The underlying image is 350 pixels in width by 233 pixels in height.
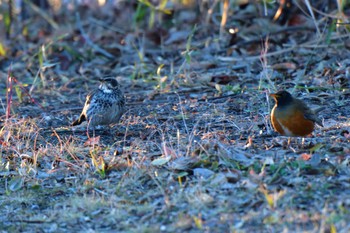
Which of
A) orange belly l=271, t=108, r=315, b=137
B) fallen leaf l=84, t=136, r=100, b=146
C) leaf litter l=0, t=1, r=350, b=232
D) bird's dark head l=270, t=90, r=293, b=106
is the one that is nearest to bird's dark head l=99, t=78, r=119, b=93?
leaf litter l=0, t=1, r=350, b=232

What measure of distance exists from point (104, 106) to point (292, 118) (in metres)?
2.46

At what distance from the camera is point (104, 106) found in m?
8.61

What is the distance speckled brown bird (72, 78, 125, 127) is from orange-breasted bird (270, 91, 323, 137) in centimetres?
209

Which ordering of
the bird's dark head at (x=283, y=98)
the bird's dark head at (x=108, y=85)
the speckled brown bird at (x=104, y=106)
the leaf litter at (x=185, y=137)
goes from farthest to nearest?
the bird's dark head at (x=108, y=85), the speckled brown bird at (x=104, y=106), the bird's dark head at (x=283, y=98), the leaf litter at (x=185, y=137)

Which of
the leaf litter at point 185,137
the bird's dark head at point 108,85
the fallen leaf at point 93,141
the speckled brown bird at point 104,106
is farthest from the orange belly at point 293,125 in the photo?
the bird's dark head at point 108,85

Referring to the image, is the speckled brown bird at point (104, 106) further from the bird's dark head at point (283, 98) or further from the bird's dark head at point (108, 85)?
the bird's dark head at point (283, 98)

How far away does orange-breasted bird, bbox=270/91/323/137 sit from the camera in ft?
22.9

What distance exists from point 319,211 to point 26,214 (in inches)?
92.8

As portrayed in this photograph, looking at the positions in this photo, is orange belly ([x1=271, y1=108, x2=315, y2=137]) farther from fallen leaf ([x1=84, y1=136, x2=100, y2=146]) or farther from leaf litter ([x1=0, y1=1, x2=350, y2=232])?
fallen leaf ([x1=84, y1=136, x2=100, y2=146])

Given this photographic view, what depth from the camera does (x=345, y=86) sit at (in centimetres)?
923

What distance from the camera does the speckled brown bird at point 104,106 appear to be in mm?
8594

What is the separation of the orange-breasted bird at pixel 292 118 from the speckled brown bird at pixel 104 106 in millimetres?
2094

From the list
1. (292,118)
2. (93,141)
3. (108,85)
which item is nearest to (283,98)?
(292,118)

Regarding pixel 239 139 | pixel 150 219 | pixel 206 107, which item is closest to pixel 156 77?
pixel 206 107
